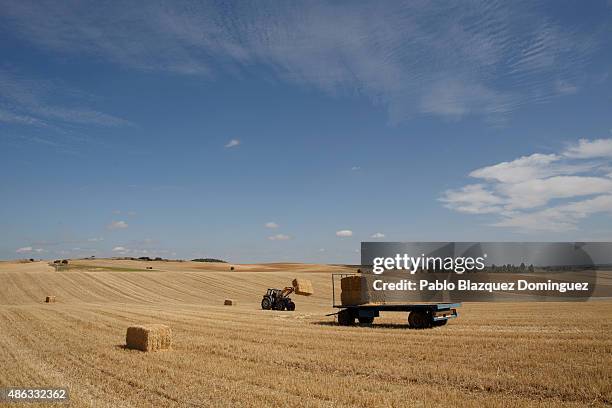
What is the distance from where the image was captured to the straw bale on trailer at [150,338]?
49.5 feet

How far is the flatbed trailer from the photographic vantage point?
20.9m

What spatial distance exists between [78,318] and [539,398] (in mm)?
21901

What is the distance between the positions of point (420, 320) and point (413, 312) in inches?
18.1

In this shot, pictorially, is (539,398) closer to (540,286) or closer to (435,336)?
(435,336)

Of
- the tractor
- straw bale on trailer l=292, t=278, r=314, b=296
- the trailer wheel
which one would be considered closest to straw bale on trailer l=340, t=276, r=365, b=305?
the trailer wheel

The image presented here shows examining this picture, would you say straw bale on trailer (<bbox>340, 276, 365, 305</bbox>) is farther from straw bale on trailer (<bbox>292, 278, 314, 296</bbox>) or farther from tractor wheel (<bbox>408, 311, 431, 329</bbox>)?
straw bale on trailer (<bbox>292, 278, 314, 296</bbox>)

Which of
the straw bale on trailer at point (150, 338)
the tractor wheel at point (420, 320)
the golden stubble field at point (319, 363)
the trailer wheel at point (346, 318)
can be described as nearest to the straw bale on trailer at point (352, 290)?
the trailer wheel at point (346, 318)

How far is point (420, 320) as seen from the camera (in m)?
21.0

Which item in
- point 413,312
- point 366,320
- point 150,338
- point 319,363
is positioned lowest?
point 366,320

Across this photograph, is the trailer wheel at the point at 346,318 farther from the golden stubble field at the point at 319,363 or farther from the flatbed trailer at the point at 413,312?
the golden stubble field at the point at 319,363

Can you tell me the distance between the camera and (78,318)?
24.8 m

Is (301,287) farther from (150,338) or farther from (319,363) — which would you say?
(319,363)

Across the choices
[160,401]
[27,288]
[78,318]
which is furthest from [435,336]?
[27,288]

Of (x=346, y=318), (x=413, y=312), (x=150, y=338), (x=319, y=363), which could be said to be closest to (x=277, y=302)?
(x=346, y=318)
